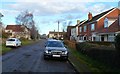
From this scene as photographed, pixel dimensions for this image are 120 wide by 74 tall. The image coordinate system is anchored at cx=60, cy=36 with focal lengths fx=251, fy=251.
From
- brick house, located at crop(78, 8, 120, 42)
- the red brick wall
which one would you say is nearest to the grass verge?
brick house, located at crop(78, 8, 120, 42)

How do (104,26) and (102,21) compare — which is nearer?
(104,26)

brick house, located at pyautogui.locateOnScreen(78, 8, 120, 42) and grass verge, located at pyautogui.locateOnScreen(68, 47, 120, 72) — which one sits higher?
brick house, located at pyautogui.locateOnScreen(78, 8, 120, 42)

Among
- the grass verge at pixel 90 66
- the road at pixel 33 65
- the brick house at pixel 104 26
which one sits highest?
the brick house at pixel 104 26

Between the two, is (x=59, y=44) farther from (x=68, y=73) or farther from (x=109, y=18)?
(x=109, y=18)

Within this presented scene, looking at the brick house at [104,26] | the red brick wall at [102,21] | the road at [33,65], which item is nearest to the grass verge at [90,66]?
the road at [33,65]

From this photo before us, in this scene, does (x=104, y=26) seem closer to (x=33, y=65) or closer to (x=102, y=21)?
(x=102, y=21)

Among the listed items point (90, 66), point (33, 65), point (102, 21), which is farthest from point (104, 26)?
point (90, 66)

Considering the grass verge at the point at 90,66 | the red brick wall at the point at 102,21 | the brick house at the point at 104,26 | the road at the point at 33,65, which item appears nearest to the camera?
the grass verge at the point at 90,66

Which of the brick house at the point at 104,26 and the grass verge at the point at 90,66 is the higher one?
the brick house at the point at 104,26

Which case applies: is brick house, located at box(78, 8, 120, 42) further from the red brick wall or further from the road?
the road

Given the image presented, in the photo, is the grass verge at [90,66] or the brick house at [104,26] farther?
the brick house at [104,26]

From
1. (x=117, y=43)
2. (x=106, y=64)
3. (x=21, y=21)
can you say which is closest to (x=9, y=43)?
(x=106, y=64)

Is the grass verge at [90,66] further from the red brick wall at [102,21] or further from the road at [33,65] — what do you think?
the red brick wall at [102,21]

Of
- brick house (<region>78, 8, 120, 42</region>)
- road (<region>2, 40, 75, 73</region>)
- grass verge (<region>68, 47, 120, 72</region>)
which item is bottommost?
road (<region>2, 40, 75, 73</region>)
